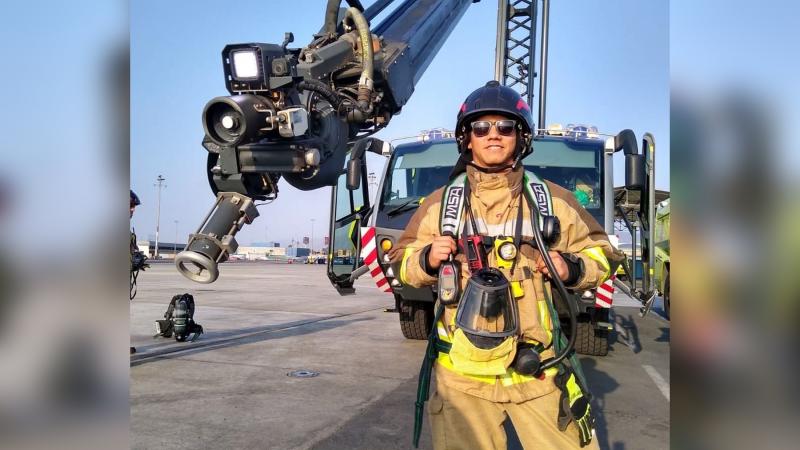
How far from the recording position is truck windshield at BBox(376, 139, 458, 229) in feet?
21.8

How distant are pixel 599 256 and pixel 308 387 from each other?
11.8 feet

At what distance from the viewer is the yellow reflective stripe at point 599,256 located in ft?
7.19

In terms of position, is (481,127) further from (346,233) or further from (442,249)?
(346,233)

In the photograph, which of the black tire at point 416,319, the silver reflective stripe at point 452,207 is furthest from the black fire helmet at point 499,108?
the black tire at point 416,319

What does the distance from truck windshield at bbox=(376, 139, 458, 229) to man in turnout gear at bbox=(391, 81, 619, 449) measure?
13.3 ft

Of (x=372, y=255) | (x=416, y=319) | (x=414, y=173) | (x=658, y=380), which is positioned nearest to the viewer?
(x=658, y=380)

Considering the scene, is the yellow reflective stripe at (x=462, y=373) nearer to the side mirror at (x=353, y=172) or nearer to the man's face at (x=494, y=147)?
the man's face at (x=494, y=147)

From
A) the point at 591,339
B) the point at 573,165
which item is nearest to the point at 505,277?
the point at 573,165

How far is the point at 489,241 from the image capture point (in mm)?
2213

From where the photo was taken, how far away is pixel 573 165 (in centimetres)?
650
